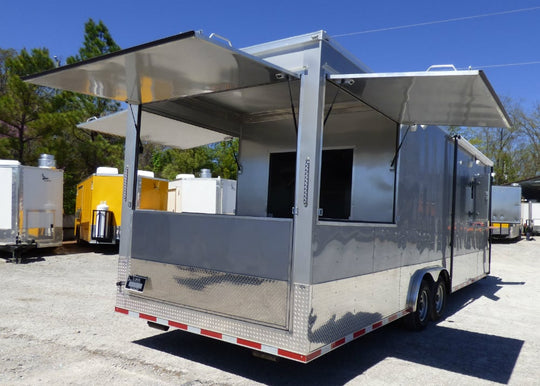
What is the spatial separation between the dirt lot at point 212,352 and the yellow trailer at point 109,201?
4.11 metres

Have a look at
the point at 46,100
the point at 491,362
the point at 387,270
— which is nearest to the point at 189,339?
the point at 387,270

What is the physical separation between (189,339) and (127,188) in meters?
1.80

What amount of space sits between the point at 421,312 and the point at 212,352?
2718 millimetres

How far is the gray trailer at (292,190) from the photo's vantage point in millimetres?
3545

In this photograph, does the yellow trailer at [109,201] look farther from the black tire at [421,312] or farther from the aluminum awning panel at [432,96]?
the aluminum awning panel at [432,96]

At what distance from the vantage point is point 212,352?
185 inches

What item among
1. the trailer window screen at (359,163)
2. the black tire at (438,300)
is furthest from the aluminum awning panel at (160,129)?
the black tire at (438,300)

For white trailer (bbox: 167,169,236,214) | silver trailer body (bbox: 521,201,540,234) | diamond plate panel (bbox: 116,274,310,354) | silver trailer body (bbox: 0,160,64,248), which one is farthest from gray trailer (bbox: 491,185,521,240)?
diamond plate panel (bbox: 116,274,310,354)

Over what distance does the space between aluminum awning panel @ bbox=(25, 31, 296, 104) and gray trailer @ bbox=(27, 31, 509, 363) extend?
2 centimetres

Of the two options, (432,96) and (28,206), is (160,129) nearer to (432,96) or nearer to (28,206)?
(432,96)

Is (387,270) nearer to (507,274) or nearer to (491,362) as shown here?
(491,362)

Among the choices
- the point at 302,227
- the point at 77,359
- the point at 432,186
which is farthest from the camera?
the point at 432,186

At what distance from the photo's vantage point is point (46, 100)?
49.0 ft

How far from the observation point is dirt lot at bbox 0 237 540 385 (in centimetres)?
404
